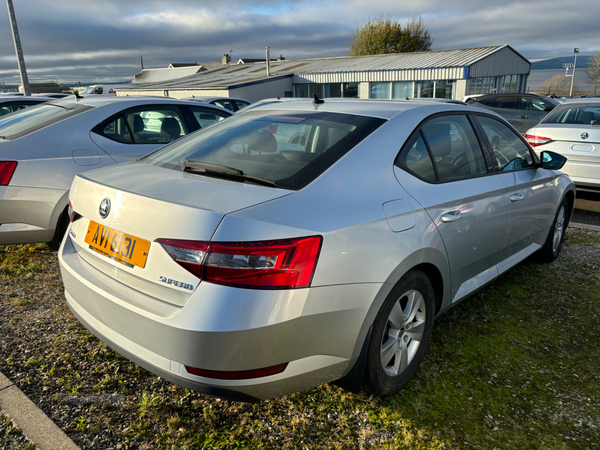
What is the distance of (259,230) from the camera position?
1.80m

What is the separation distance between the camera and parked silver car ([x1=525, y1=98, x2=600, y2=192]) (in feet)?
21.2

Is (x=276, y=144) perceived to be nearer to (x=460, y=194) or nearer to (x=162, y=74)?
(x=460, y=194)

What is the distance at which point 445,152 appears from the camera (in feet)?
9.53

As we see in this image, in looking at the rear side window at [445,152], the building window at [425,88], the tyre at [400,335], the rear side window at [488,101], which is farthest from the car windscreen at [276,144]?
the building window at [425,88]

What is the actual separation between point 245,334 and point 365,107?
1.68 m

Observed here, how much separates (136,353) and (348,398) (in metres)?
1.20

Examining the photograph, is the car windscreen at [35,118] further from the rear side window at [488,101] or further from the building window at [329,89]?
the building window at [329,89]

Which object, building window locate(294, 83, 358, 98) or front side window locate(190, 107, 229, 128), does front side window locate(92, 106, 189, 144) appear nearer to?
front side window locate(190, 107, 229, 128)

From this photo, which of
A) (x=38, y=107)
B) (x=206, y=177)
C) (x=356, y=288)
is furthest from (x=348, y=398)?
(x=38, y=107)

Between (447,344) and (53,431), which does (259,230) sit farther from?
(447,344)

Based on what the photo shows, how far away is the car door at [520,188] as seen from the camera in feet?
11.3

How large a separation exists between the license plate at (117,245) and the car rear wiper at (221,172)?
1.63 feet

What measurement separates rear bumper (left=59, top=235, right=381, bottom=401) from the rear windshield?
21.6 feet

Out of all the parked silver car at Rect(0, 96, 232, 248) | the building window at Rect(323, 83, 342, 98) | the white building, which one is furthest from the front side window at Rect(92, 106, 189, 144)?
the building window at Rect(323, 83, 342, 98)
